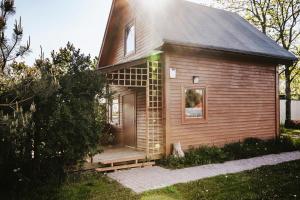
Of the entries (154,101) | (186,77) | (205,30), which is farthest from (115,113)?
(205,30)

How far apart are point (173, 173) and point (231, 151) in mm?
3318

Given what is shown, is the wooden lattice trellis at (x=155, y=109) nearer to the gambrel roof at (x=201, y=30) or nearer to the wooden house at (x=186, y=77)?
the wooden house at (x=186, y=77)

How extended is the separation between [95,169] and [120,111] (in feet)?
15.0

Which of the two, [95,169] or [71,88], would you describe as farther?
[95,169]

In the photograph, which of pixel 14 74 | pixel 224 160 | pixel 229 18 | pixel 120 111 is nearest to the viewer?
pixel 14 74

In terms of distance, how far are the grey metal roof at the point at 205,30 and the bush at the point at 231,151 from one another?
3.67 m

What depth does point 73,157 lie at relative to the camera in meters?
6.20

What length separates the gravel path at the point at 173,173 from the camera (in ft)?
22.2

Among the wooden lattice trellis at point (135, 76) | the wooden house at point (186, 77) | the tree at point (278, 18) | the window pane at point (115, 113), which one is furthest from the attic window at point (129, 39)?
the tree at point (278, 18)

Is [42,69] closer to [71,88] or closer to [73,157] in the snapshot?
[71,88]

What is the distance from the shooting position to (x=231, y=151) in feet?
33.1

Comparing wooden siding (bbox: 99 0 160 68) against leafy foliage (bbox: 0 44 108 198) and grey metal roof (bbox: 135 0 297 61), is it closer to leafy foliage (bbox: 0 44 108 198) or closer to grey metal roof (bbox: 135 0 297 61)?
grey metal roof (bbox: 135 0 297 61)

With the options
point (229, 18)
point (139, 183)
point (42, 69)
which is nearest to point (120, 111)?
point (139, 183)

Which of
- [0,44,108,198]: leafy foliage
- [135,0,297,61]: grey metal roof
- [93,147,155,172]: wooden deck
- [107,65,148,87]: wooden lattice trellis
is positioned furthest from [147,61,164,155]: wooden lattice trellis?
[0,44,108,198]: leafy foliage
